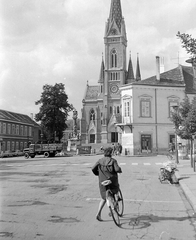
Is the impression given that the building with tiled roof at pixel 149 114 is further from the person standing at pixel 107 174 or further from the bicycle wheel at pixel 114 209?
the bicycle wheel at pixel 114 209

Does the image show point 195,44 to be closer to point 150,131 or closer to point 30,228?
point 30,228

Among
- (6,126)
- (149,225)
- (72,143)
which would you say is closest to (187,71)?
(72,143)

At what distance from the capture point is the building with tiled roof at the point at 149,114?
42.0m

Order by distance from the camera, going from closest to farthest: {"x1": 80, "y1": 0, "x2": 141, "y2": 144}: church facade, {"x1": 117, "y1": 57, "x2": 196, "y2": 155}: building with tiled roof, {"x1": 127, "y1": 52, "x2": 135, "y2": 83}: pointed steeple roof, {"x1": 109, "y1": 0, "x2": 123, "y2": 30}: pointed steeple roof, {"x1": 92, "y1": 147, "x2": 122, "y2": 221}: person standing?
{"x1": 92, "y1": 147, "x2": 122, "y2": 221}: person standing, {"x1": 117, "y1": 57, "x2": 196, "y2": 155}: building with tiled roof, {"x1": 80, "y1": 0, "x2": 141, "y2": 144}: church facade, {"x1": 127, "y1": 52, "x2": 135, "y2": 83}: pointed steeple roof, {"x1": 109, "y1": 0, "x2": 123, "y2": 30}: pointed steeple roof

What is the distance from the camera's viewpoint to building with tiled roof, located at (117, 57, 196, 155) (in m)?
42.0

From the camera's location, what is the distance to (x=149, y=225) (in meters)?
6.53

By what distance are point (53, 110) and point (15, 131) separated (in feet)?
38.7

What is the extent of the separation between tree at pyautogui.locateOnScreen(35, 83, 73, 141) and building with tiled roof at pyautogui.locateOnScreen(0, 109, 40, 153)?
268 inches

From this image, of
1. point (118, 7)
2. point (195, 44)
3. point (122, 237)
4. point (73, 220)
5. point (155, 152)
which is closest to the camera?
point (122, 237)

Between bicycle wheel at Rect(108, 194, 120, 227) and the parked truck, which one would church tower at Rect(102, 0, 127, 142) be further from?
bicycle wheel at Rect(108, 194, 120, 227)

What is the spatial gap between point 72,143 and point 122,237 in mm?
49799

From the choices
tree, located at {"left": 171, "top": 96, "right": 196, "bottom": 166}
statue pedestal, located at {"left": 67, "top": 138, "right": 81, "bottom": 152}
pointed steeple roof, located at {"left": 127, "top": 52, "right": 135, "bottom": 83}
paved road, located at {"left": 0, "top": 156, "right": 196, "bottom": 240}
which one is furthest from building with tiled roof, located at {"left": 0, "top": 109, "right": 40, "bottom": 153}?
paved road, located at {"left": 0, "top": 156, "right": 196, "bottom": 240}

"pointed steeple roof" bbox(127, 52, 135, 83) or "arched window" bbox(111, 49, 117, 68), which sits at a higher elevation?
"arched window" bbox(111, 49, 117, 68)

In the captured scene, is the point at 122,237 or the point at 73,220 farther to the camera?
the point at 73,220
